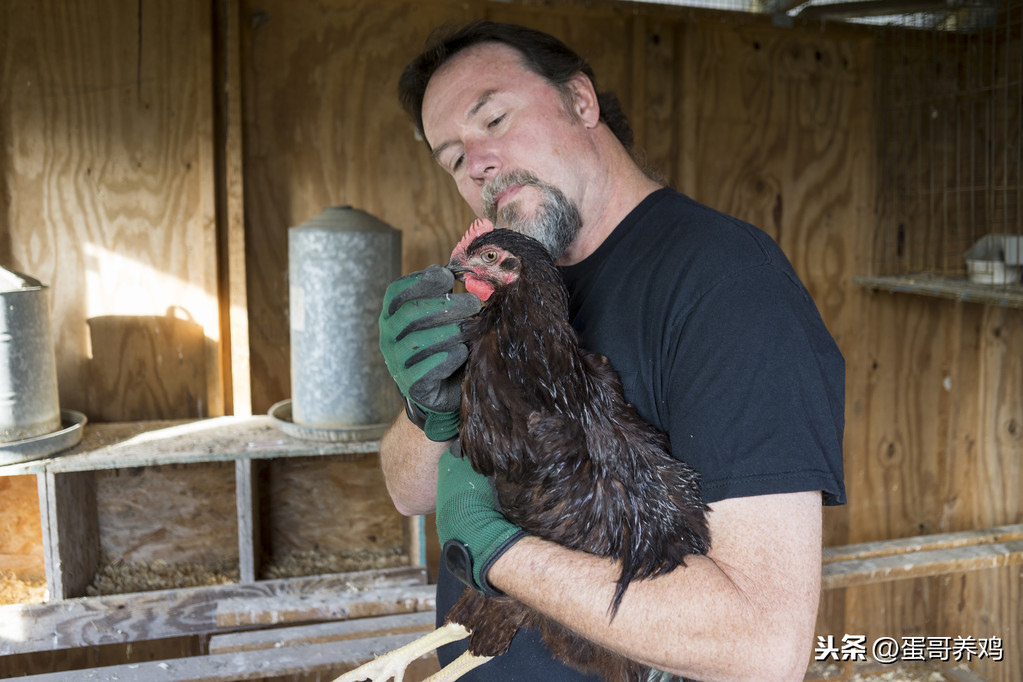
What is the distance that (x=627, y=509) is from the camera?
3.97ft

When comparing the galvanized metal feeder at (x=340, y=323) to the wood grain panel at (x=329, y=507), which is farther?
the wood grain panel at (x=329, y=507)

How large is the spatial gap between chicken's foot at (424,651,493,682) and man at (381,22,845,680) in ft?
0.08

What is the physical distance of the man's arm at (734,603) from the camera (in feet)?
3.42

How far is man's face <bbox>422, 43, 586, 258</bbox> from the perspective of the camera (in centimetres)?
146

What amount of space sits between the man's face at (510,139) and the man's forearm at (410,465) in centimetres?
50

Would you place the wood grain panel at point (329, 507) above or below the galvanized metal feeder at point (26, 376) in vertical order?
below

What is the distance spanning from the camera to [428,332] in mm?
1294

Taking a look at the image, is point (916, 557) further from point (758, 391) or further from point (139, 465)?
point (139, 465)

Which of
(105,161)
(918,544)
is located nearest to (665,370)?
(918,544)

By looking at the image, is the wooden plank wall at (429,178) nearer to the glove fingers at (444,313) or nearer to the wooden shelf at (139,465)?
the wooden shelf at (139,465)

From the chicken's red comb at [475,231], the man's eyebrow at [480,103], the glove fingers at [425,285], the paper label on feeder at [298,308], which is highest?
the man's eyebrow at [480,103]

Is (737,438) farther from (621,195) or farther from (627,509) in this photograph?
(621,195)

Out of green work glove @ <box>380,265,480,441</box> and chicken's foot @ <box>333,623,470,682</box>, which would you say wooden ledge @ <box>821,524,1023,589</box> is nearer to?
chicken's foot @ <box>333,623,470,682</box>

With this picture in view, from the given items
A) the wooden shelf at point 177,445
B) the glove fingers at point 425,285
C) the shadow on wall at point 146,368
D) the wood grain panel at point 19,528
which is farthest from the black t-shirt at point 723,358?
the wood grain panel at point 19,528
